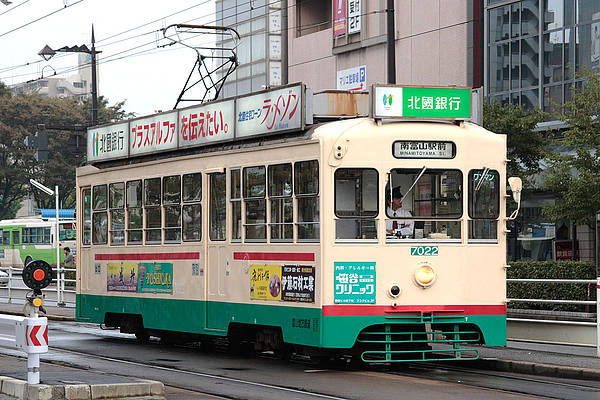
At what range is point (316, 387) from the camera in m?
12.3

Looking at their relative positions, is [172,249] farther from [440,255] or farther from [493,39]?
[493,39]

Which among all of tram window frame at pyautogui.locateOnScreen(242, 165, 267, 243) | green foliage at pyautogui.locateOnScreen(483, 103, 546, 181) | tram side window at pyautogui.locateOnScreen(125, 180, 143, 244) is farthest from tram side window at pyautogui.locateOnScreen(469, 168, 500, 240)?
green foliage at pyautogui.locateOnScreen(483, 103, 546, 181)

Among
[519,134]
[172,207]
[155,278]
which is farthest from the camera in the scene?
[519,134]

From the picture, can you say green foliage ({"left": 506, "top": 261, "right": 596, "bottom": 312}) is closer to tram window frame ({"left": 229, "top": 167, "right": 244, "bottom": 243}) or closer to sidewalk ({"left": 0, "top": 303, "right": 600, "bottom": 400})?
sidewalk ({"left": 0, "top": 303, "right": 600, "bottom": 400})

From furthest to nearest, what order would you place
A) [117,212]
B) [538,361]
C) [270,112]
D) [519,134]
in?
[519,134] < [117,212] < [270,112] < [538,361]

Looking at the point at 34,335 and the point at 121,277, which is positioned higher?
the point at 121,277

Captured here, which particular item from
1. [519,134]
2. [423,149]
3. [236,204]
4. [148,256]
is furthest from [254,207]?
[519,134]

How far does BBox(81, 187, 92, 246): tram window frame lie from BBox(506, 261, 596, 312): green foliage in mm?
8452

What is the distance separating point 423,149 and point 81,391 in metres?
5.25

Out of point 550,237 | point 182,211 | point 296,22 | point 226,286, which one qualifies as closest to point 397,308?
point 226,286

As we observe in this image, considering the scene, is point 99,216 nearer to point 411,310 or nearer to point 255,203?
point 255,203

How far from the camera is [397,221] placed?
13.8 m

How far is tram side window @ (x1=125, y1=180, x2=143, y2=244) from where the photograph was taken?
17.6 m

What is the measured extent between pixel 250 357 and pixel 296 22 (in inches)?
1347
